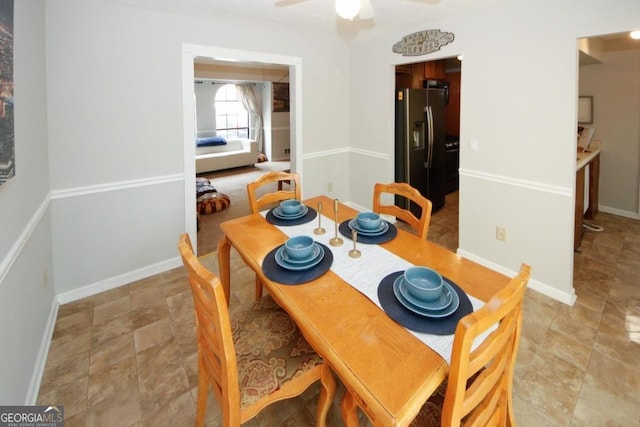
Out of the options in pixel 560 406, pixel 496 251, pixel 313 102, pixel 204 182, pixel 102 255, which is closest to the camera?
pixel 560 406

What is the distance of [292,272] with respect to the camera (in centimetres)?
139

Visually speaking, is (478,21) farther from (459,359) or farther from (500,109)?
(459,359)

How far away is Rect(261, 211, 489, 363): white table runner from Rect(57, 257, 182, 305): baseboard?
5.62 ft

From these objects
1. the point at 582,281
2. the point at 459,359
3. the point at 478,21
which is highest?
the point at 478,21

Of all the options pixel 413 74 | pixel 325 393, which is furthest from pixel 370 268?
pixel 413 74

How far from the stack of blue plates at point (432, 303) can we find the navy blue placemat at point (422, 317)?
0.04 feet

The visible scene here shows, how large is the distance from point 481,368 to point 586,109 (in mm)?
4903

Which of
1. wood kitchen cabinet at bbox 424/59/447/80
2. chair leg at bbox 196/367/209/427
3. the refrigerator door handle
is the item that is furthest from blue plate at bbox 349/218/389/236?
wood kitchen cabinet at bbox 424/59/447/80

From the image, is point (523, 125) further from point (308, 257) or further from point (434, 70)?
point (434, 70)

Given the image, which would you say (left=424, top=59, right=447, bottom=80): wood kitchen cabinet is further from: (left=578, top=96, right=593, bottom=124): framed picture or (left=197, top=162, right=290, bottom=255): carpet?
(left=197, top=162, right=290, bottom=255): carpet

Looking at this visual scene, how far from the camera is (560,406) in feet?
5.18

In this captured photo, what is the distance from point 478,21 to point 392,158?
1.60 m

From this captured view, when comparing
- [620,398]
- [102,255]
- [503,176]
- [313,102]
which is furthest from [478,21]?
[102,255]

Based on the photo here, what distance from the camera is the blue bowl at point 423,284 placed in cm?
111
